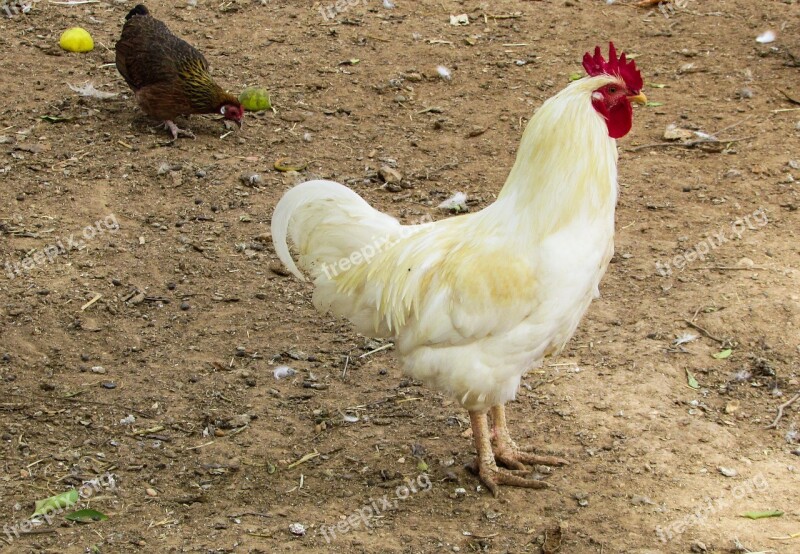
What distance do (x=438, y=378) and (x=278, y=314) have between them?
1.86 m

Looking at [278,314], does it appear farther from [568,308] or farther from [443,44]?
[443,44]

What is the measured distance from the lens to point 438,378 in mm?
4344

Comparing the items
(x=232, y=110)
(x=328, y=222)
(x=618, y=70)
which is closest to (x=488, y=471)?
(x=328, y=222)

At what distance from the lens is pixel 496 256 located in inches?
164

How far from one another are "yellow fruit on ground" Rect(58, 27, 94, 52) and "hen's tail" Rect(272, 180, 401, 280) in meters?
5.34

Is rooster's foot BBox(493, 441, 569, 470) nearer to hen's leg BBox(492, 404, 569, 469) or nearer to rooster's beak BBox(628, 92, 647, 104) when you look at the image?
hen's leg BBox(492, 404, 569, 469)

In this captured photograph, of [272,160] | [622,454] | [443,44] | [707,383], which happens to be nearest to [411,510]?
[622,454]

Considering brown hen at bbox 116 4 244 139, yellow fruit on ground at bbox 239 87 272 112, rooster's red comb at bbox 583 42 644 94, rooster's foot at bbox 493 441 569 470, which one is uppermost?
rooster's red comb at bbox 583 42 644 94

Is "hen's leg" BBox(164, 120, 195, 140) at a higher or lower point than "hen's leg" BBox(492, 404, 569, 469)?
higher

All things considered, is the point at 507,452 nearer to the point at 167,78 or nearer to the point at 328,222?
the point at 328,222

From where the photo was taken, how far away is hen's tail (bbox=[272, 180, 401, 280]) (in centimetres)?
438

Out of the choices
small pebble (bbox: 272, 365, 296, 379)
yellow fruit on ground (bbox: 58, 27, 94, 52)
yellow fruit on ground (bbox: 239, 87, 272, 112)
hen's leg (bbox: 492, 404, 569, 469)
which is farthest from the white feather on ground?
hen's leg (bbox: 492, 404, 569, 469)

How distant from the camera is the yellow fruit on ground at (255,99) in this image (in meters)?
7.97

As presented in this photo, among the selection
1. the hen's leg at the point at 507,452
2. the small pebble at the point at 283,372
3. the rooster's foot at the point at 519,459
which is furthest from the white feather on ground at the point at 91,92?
the rooster's foot at the point at 519,459
